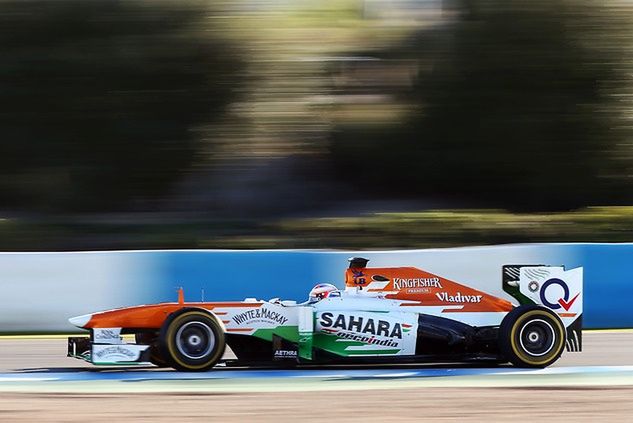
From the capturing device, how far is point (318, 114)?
18.7 metres

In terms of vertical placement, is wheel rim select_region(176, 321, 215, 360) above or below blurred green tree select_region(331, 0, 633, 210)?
below

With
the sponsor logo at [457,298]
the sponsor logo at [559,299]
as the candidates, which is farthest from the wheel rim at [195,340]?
the sponsor logo at [559,299]

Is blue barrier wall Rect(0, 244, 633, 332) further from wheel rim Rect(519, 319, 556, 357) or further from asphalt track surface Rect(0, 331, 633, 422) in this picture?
wheel rim Rect(519, 319, 556, 357)

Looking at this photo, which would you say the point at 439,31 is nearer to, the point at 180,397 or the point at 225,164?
the point at 225,164

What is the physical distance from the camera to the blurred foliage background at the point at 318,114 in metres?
16.8

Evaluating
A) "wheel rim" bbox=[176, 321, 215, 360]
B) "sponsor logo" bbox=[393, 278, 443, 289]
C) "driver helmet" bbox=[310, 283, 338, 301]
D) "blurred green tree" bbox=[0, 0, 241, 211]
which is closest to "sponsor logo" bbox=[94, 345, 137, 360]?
"wheel rim" bbox=[176, 321, 215, 360]

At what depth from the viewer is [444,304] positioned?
8.15 meters

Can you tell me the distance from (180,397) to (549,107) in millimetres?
12867

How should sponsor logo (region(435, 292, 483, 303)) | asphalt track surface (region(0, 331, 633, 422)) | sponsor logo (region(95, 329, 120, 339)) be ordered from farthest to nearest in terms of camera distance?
sponsor logo (region(435, 292, 483, 303)) < sponsor logo (region(95, 329, 120, 339)) < asphalt track surface (region(0, 331, 633, 422))

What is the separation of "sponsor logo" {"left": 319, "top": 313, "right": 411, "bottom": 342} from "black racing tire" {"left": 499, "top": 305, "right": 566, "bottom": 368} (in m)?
0.86

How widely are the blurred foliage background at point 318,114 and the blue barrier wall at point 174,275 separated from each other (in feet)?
10.3

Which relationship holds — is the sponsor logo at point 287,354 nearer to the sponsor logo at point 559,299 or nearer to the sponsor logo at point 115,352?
the sponsor logo at point 115,352

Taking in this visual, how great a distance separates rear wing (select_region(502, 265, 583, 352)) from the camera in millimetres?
8367

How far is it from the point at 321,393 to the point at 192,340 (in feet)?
4.25
